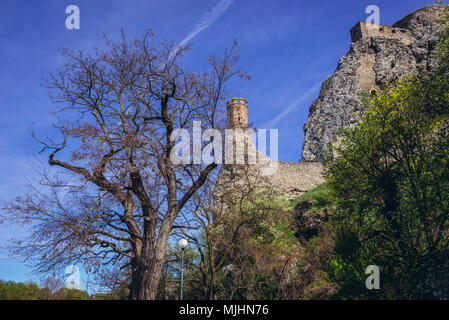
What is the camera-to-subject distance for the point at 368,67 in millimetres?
52281

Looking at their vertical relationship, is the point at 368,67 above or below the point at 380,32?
below

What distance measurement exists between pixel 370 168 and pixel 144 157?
8.80m

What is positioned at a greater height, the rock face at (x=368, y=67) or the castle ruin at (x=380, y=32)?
the castle ruin at (x=380, y=32)

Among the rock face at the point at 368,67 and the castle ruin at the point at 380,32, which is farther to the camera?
the castle ruin at the point at 380,32

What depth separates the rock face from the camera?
50.0 meters

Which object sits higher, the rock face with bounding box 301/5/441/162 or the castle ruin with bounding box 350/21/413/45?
the castle ruin with bounding box 350/21/413/45

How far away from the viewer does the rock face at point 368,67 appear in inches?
1970

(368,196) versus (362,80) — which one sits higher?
(362,80)

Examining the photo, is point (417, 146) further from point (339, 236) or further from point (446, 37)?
point (446, 37)

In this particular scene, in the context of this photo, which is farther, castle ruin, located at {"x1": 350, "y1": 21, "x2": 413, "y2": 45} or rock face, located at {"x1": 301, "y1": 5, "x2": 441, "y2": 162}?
castle ruin, located at {"x1": 350, "y1": 21, "x2": 413, "y2": 45}

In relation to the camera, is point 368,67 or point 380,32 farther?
point 380,32
